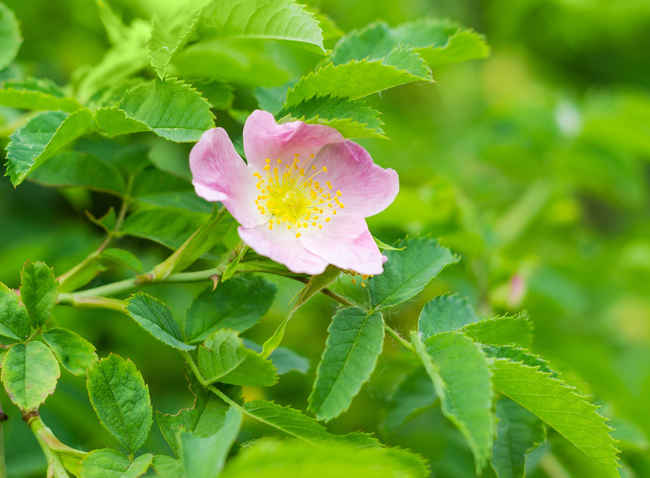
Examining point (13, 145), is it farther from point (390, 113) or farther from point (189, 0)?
point (390, 113)

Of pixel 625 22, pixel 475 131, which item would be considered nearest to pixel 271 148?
pixel 475 131

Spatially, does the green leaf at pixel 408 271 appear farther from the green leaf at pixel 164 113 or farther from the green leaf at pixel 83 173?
the green leaf at pixel 83 173

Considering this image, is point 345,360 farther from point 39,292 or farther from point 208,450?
point 39,292

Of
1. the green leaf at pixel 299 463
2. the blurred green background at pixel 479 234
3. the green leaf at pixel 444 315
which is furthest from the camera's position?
the blurred green background at pixel 479 234

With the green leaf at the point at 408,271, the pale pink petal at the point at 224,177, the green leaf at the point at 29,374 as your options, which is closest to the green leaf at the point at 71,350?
the green leaf at the point at 29,374

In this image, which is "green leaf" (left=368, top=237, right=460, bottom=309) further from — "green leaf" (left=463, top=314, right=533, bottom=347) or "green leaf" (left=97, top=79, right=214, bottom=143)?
"green leaf" (left=97, top=79, right=214, bottom=143)

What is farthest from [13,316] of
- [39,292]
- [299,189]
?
[299,189]
